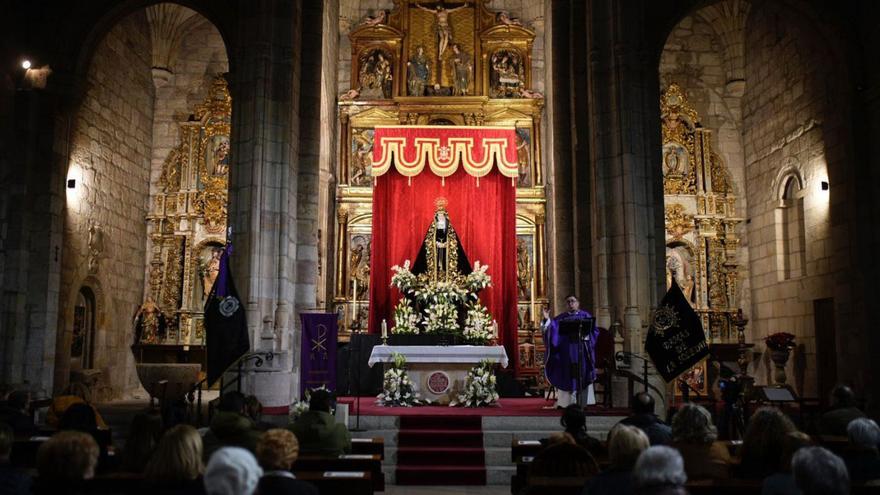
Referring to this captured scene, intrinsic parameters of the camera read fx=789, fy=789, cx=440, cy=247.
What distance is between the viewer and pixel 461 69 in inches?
762

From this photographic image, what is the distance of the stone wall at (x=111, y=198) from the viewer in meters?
15.0

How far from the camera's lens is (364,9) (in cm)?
1998

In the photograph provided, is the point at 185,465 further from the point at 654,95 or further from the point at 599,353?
the point at 654,95

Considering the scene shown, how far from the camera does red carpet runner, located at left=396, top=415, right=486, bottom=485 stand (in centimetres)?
870

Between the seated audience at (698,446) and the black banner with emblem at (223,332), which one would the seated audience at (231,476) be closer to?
the seated audience at (698,446)

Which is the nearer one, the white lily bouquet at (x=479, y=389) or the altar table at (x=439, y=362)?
the white lily bouquet at (x=479, y=389)

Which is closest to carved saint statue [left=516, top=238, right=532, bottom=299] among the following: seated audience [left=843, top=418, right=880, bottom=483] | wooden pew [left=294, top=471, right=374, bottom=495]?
seated audience [left=843, top=418, right=880, bottom=483]

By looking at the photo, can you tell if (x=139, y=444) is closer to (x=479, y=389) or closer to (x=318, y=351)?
(x=318, y=351)

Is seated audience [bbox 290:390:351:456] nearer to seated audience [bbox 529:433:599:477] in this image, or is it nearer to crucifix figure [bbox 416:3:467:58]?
seated audience [bbox 529:433:599:477]

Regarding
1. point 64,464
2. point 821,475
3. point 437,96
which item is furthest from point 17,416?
point 437,96

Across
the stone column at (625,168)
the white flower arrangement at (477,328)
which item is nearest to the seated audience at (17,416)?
the white flower arrangement at (477,328)

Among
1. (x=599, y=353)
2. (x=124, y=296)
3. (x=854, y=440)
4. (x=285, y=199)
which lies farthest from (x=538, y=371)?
(x=854, y=440)

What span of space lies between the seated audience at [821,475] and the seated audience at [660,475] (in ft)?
1.60

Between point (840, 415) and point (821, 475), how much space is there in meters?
4.35
